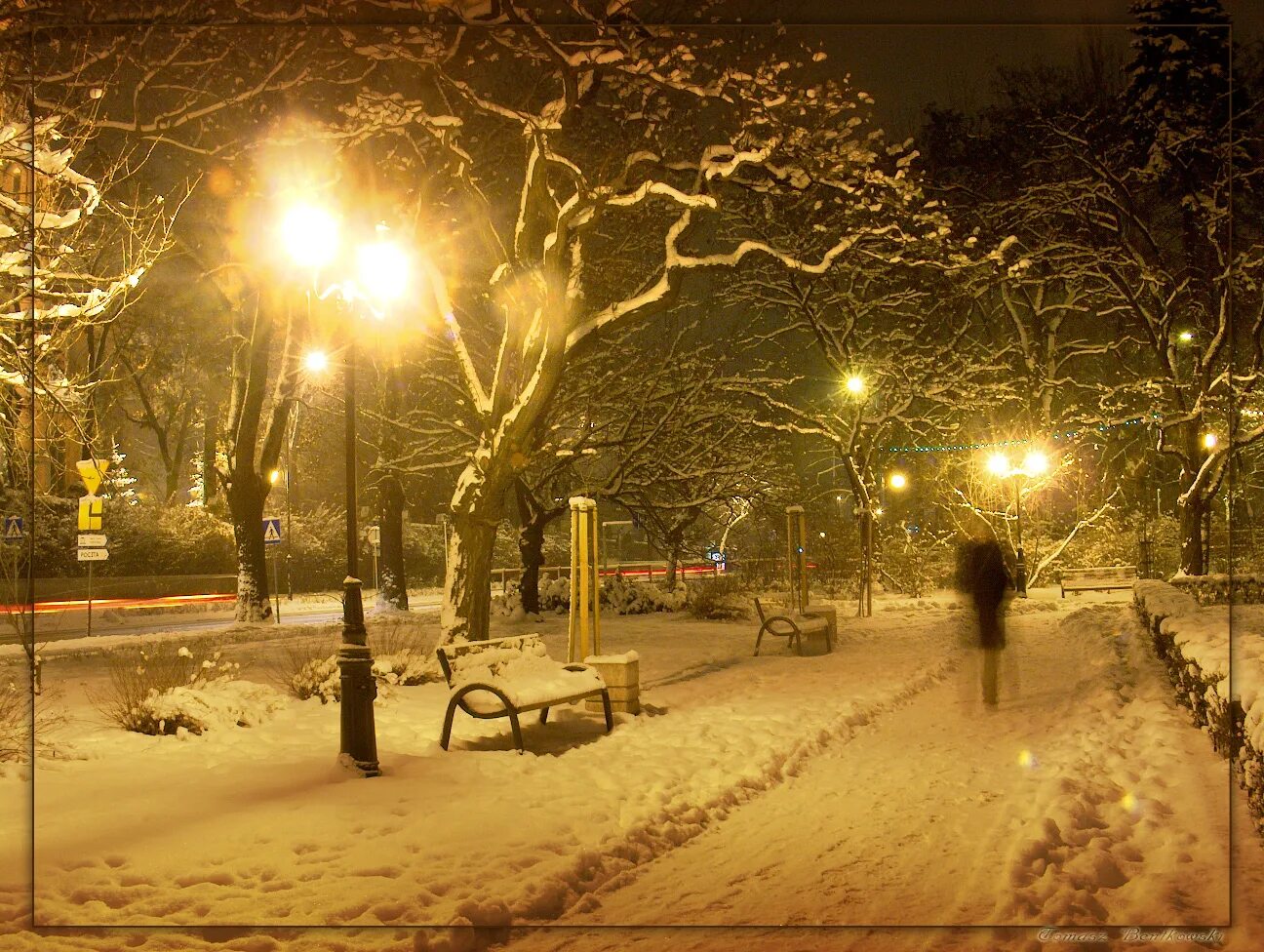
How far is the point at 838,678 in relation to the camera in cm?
1516

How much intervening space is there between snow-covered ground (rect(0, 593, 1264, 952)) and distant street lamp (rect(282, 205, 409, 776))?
0.35 m

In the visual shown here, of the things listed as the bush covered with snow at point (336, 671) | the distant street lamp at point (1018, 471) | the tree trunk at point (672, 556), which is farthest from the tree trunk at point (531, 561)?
the distant street lamp at point (1018, 471)

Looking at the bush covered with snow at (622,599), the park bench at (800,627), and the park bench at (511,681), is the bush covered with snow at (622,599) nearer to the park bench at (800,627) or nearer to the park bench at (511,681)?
the park bench at (800,627)

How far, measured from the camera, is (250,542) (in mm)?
27547

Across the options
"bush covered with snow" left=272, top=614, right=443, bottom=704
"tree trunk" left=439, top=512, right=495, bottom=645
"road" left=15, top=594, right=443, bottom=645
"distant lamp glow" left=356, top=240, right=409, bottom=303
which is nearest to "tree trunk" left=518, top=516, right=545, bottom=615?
"road" left=15, top=594, right=443, bottom=645

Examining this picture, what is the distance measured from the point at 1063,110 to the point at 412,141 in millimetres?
15611

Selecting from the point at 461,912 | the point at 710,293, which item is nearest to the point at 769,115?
the point at 461,912

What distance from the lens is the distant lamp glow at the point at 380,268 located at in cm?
1168

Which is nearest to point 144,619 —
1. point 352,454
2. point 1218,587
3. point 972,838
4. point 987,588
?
point 352,454

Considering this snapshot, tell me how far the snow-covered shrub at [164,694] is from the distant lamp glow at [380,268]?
4.27m

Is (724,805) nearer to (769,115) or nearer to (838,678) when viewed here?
(838,678)

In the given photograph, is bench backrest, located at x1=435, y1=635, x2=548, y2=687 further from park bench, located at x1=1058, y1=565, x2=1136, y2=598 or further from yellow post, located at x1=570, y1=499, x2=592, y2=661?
park bench, located at x1=1058, y1=565, x2=1136, y2=598

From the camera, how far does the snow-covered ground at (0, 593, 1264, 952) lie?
19.4 feet

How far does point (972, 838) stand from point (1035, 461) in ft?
83.6
